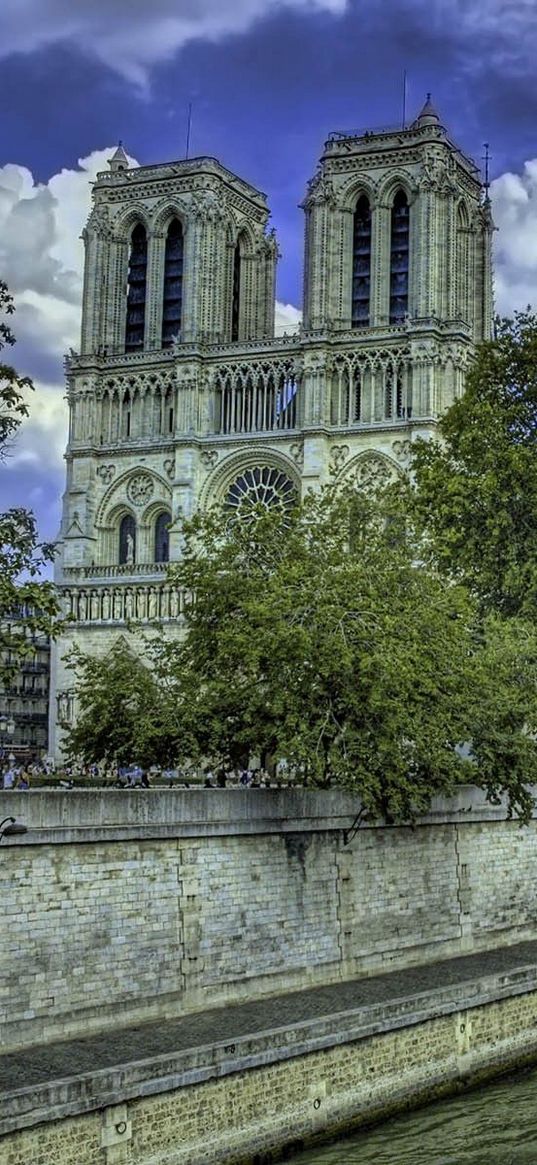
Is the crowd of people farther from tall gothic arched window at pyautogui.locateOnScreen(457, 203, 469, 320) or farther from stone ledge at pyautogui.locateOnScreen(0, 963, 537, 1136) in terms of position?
tall gothic arched window at pyautogui.locateOnScreen(457, 203, 469, 320)

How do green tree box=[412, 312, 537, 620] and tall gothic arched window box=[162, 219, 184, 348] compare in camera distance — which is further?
tall gothic arched window box=[162, 219, 184, 348]

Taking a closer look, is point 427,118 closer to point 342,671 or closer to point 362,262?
point 362,262

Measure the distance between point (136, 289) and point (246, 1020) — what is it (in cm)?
5992

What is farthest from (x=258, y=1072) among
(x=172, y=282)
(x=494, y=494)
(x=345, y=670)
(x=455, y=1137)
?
(x=172, y=282)

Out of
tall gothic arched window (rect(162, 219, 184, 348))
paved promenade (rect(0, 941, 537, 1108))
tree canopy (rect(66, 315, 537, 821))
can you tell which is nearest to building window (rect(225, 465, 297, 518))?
tall gothic arched window (rect(162, 219, 184, 348))

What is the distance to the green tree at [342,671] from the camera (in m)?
27.7

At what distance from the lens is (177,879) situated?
2455 cm

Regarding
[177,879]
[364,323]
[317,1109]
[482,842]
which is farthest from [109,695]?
[364,323]

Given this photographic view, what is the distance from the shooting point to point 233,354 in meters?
74.1

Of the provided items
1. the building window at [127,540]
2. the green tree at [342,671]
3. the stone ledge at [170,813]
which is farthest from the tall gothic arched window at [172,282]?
the stone ledge at [170,813]

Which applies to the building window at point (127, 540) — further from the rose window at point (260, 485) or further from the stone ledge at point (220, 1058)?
the stone ledge at point (220, 1058)

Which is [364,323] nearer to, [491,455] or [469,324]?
[469,324]

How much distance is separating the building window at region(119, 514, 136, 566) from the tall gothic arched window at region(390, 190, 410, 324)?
15598mm

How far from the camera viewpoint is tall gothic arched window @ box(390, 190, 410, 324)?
7331cm
